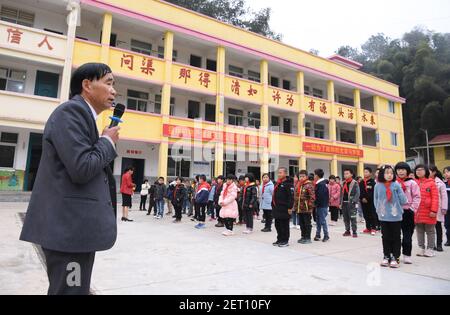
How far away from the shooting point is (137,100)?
1756cm

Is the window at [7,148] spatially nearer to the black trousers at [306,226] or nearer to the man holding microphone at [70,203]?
the black trousers at [306,226]

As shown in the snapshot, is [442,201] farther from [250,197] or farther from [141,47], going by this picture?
[141,47]

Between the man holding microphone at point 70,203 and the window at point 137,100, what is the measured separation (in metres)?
16.5

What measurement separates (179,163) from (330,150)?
11354 mm

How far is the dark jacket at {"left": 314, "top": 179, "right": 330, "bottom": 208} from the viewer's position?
24.4 feet

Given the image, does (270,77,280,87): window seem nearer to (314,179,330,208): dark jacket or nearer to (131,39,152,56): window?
(131,39,152,56): window

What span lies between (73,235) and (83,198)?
0.60ft

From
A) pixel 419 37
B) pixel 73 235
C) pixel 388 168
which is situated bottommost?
pixel 73 235

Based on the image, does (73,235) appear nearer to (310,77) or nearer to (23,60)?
(23,60)

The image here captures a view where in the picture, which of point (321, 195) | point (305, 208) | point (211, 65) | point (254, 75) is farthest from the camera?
point (254, 75)

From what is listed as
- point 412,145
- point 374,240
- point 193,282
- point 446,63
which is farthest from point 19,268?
point 446,63

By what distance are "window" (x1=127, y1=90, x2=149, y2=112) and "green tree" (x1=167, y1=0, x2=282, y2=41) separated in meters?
14.7

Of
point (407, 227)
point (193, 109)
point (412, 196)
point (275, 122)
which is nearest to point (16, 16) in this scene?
point (193, 109)

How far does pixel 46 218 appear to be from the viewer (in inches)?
58.4
